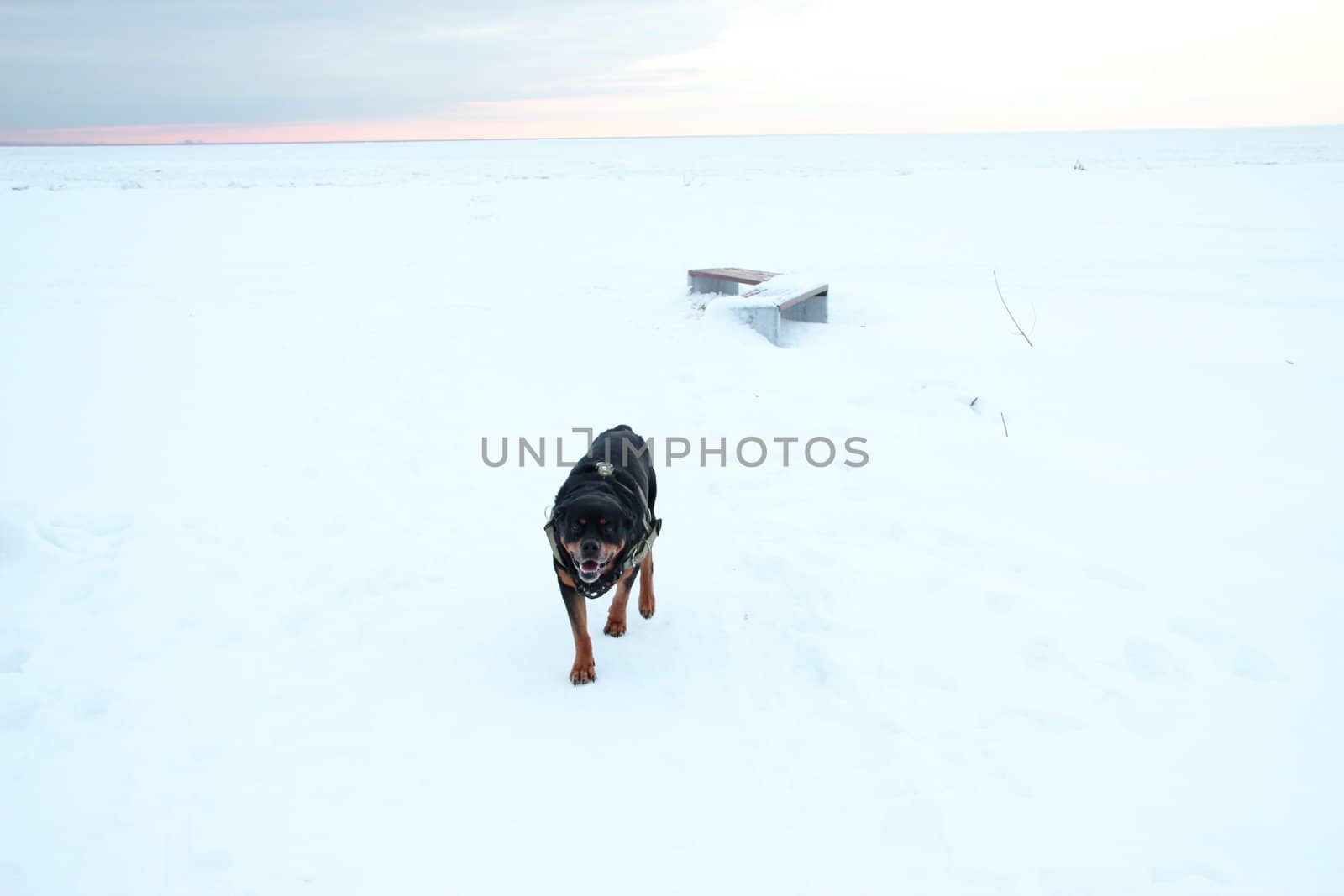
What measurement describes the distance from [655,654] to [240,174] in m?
33.1

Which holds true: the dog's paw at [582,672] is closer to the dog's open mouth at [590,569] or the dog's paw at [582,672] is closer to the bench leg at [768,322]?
the dog's open mouth at [590,569]

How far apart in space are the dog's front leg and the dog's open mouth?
0.15 m

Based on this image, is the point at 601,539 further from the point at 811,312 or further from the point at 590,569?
the point at 811,312

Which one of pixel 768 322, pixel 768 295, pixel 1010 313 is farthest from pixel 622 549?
pixel 1010 313

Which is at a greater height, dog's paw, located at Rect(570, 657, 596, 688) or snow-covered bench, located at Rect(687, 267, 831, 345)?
snow-covered bench, located at Rect(687, 267, 831, 345)

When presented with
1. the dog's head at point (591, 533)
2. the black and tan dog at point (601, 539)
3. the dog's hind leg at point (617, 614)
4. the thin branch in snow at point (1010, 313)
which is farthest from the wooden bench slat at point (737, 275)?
the dog's head at point (591, 533)

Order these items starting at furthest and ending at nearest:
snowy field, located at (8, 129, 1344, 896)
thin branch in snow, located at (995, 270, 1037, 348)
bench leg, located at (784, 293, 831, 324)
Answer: bench leg, located at (784, 293, 831, 324) → thin branch in snow, located at (995, 270, 1037, 348) → snowy field, located at (8, 129, 1344, 896)

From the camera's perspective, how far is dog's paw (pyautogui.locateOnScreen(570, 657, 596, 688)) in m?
3.88

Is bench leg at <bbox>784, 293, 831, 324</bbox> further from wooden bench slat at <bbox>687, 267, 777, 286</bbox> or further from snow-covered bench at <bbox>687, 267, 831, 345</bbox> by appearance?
wooden bench slat at <bbox>687, 267, 777, 286</bbox>

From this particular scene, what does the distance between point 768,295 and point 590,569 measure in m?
5.51

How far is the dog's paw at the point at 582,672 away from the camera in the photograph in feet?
12.7

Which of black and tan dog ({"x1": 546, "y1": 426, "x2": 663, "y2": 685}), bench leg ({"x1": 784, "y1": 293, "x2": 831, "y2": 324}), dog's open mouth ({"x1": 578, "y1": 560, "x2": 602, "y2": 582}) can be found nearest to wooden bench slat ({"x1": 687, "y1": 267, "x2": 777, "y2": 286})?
bench leg ({"x1": 784, "y1": 293, "x2": 831, "y2": 324})

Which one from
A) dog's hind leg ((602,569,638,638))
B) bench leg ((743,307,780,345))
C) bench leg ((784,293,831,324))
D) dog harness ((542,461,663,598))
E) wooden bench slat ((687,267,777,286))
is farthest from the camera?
wooden bench slat ((687,267,777,286))

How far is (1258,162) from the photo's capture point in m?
27.7
